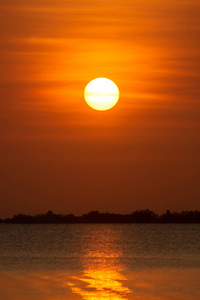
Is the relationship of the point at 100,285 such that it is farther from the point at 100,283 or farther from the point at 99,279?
the point at 99,279

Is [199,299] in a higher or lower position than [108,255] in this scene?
lower

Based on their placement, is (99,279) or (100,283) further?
(99,279)

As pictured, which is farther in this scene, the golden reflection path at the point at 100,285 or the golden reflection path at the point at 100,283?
the golden reflection path at the point at 100,283

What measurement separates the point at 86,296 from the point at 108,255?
43.7 metres

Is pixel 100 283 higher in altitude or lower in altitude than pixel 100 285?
higher

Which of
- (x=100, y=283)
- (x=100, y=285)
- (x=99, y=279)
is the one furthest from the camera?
(x=99, y=279)

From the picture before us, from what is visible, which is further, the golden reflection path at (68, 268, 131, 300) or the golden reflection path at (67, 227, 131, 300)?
the golden reflection path at (67, 227, 131, 300)

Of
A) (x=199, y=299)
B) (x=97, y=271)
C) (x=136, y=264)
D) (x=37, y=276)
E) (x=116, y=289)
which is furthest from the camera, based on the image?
(x=136, y=264)

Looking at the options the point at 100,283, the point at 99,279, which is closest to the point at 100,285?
the point at 100,283

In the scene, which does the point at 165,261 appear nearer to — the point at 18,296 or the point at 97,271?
the point at 97,271

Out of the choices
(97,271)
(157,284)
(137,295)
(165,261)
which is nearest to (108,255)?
(165,261)

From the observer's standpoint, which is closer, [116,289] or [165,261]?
[116,289]

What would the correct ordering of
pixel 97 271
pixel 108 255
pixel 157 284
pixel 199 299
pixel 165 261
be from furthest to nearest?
1. pixel 108 255
2. pixel 165 261
3. pixel 97 271
4. pixel 157 284
5. pixel 199 299

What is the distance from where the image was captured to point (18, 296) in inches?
1598
